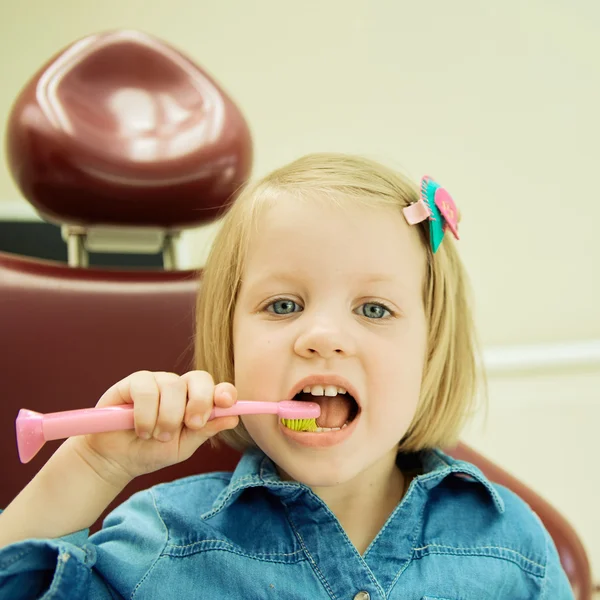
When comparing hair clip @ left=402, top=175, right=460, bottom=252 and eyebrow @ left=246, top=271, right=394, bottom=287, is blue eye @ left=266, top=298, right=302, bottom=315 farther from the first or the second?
hair clip @ left=402, top=175, right=460, bottom=252

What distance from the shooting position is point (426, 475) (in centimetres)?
60

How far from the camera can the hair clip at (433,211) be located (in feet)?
1.89

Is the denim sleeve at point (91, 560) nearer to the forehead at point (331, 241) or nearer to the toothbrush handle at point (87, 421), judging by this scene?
the toothbrush handle at point (87, 421)

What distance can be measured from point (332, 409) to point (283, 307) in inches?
3.8

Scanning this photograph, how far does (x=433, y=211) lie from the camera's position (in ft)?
1.91

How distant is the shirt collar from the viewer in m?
0.55

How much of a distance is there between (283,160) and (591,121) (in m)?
0.66

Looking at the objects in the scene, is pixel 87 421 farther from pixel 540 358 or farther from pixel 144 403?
pixel 540 358

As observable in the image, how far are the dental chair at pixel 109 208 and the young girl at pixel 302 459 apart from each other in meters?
0.12

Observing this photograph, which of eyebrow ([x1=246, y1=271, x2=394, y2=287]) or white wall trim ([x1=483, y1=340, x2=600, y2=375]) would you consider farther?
white wall trim ([x1=483, y1=340, x2=600, y2=375])

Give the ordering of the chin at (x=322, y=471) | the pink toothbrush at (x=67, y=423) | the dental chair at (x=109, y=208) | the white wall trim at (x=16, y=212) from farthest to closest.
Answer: the white wall trim at (x=16, y=212) → the dental chair at (x=109, y=208) → the chin at (x=322, y=471) → the pink toothbrush at (x=67, y=423)

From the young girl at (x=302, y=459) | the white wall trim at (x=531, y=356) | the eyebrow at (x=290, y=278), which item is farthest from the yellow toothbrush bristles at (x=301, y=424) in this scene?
the white wall trim at (x=531, y=356)

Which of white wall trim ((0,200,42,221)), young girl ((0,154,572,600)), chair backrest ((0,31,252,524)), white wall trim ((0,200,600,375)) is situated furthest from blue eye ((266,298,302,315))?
white wall trim ((0,200,42,221))

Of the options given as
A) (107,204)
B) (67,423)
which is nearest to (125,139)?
(107,204)
